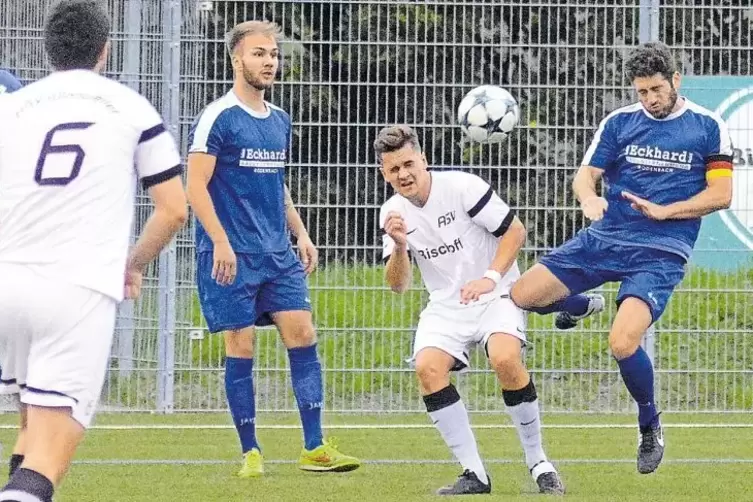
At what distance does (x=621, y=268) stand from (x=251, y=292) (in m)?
1.86

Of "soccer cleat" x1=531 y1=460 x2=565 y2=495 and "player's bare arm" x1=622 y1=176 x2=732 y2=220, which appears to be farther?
"player's bare arm" x1=622 y1=176 x2=732 y2=220

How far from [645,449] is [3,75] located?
342cm

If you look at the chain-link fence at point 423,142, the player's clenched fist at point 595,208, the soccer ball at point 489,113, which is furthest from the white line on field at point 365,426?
the player's clenched fist at point 595,208

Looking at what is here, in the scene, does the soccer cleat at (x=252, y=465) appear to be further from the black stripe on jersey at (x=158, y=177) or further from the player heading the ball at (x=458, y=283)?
the black stripe on jersey at (x=158, y=177)

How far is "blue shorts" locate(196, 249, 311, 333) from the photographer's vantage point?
8.48 m

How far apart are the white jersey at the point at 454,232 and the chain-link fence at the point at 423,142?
4004 mm

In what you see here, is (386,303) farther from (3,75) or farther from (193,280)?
(3,75)

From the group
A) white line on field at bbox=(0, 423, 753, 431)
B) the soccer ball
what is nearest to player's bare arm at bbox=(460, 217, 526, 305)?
the soccer ball

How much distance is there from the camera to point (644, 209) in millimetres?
8055

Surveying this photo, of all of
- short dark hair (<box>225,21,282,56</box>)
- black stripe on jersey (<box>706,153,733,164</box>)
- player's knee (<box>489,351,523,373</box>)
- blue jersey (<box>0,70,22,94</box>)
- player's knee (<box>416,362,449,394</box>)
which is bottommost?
player's knee (<box>416,362,449,394</box>)

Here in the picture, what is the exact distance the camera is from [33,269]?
4.77 m

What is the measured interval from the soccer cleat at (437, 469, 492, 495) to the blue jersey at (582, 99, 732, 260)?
5.04 ft

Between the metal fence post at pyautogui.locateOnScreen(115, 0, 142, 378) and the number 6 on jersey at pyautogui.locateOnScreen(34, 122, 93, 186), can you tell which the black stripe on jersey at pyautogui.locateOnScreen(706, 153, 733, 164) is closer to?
the number 6 on jersey at pyautogui.locateOnScreen(34, 122, 93, 186)

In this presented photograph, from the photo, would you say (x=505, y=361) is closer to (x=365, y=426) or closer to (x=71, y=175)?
(x=71, y=175)
